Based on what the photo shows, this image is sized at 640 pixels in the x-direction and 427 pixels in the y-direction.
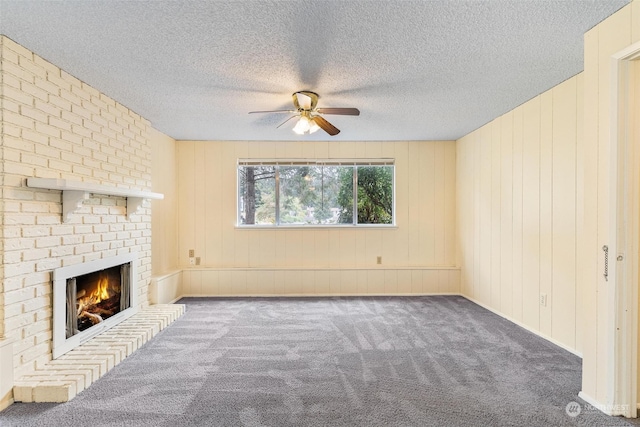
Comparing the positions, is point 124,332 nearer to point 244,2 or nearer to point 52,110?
point 52,110

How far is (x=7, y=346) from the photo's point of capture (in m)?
2.00

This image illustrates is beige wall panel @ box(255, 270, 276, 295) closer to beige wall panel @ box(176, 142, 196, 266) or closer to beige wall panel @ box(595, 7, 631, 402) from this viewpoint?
beige wall panel @ box(176, 142, 196, 266)

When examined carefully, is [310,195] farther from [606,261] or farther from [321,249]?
[606,261]

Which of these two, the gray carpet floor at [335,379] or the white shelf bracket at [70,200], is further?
the white shelf bracket at [70,200]

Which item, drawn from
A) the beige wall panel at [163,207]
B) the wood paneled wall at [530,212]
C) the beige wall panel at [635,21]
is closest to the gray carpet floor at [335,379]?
the wood paneled wall at [530,212]

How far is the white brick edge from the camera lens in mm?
2053

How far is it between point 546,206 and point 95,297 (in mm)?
4326

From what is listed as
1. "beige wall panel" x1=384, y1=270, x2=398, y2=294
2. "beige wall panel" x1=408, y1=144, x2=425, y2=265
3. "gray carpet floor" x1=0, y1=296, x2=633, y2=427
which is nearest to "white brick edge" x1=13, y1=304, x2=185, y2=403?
"gray carpet floor" x1=0, y1=296, x2=633, y2=427

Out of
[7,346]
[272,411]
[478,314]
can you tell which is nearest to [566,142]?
→ [478,314]

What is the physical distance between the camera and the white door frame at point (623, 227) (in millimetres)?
1831

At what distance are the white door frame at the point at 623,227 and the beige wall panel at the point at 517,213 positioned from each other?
1.61m

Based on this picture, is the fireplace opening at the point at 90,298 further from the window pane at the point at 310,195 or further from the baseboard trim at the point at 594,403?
the baseboard trim at the point at 594,403

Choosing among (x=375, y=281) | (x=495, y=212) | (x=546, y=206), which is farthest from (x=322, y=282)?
(x=546, y=206)

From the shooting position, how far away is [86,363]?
2371mm
